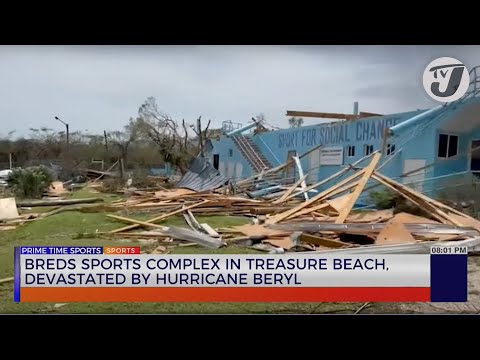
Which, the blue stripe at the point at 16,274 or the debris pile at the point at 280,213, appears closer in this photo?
the blue stripe at the point at 16,274

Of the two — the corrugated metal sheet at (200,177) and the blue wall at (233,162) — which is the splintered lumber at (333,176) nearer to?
the blue wall at (233,162)

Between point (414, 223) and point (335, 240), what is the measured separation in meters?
0.64

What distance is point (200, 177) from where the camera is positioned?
294cm

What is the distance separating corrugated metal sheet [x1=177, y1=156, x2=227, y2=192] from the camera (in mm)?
2922

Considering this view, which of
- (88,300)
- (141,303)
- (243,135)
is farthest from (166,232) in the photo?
(243,135)

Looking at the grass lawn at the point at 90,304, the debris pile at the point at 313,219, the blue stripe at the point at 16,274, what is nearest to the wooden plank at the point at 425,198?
the debris pile at the point at 313,219

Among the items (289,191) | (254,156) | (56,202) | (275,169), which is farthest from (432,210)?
(56,202)

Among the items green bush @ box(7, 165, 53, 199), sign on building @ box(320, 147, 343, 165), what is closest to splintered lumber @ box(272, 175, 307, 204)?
sign on building @ box(320, 147, 343, 165)

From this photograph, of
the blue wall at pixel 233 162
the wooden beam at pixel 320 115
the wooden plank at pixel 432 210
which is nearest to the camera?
the wooden beam at pixel 320 115

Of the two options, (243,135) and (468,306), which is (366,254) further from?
(243,135)

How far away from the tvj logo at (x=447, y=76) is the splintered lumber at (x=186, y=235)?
1.91m

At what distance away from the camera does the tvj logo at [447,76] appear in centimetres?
255

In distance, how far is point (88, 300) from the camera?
101 inches

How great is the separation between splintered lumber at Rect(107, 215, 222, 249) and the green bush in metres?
0.56
